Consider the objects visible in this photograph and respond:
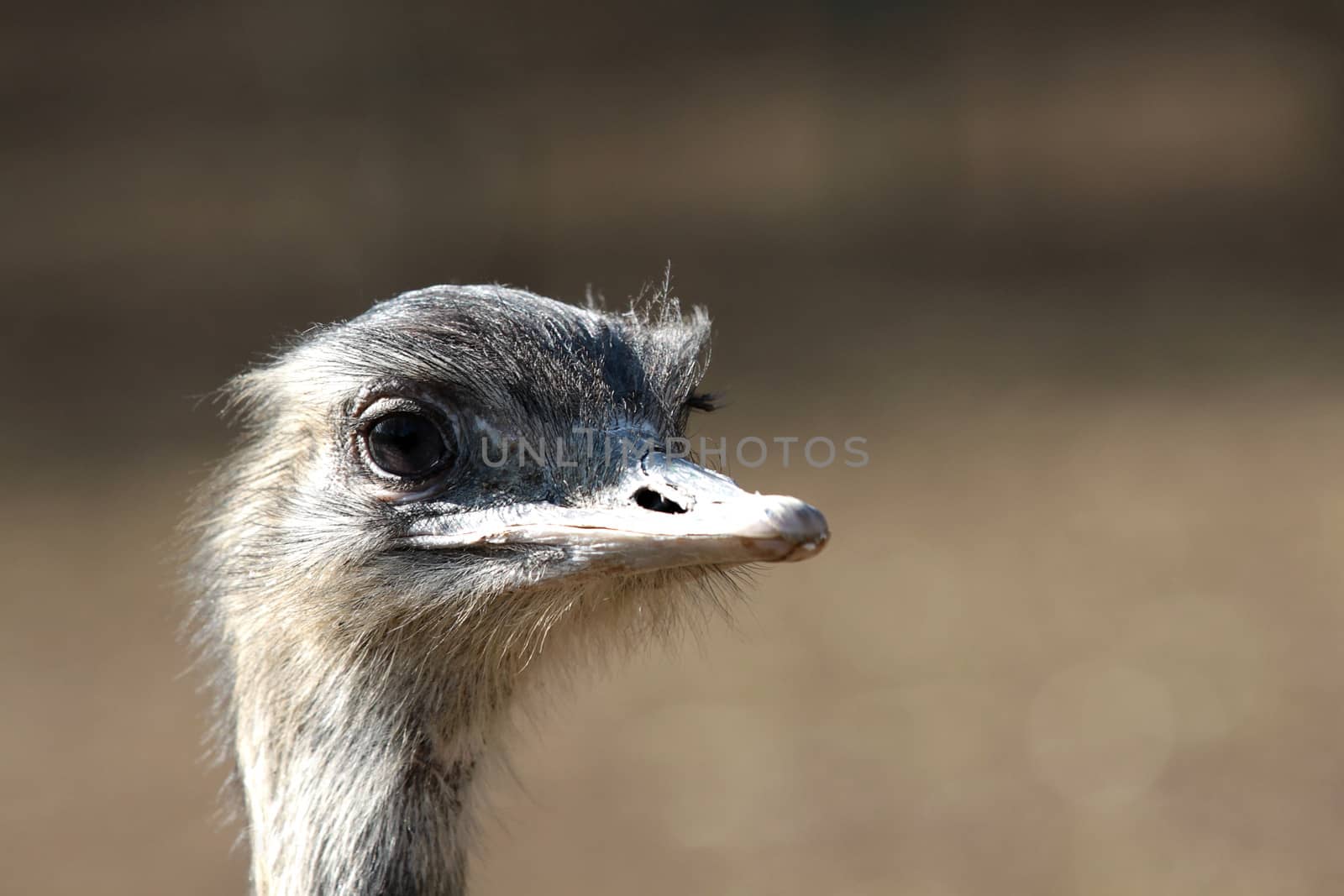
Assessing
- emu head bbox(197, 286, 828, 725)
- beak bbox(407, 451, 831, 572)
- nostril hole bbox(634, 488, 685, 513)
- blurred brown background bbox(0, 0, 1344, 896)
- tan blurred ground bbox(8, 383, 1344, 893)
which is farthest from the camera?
blurred brown background bbox(0, 0, 1344, 896)

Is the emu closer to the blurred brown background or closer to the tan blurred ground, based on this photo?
the blurred brown background

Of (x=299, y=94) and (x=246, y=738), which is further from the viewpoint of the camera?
(x=299, y=94)

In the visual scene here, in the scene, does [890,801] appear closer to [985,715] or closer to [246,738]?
[985,715]

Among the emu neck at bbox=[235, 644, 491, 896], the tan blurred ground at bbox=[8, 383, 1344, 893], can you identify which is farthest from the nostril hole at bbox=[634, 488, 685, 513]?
the tan blurred ground at bbox=[8, 383, 1344, 893]

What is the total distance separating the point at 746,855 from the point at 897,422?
2755 millimetres

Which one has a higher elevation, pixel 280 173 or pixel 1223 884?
pixel 280 173

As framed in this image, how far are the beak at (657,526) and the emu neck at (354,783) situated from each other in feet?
0.71

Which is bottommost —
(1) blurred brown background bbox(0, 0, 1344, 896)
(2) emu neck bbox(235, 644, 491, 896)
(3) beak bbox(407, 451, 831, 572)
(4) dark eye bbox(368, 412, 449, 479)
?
(2) emu neck bbox(235, 644, 491, 896)

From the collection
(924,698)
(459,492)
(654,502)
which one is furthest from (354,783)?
(924,698)

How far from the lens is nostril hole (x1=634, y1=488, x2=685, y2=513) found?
1777 millimetres

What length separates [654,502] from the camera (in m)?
1.82

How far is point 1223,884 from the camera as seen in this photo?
4.00 m

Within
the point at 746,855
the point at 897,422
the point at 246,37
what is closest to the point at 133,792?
the point at 746,855

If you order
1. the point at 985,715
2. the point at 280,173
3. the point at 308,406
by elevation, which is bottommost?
the point at 308,406
